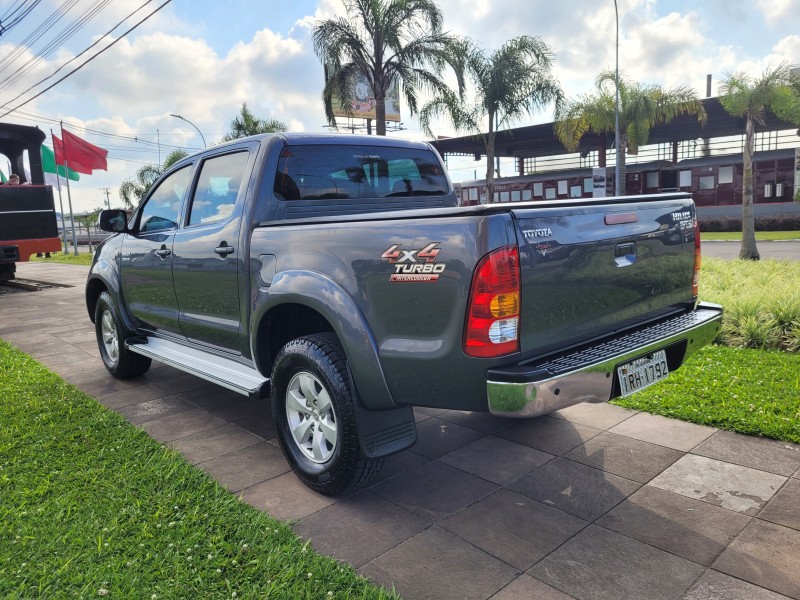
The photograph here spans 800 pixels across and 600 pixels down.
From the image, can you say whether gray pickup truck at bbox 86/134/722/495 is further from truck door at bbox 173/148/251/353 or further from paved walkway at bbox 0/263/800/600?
paved walkway at bbox 0/263/800/600

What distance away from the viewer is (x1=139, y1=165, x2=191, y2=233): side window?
15.2ft

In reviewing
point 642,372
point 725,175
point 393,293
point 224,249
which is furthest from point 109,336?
point 725,175

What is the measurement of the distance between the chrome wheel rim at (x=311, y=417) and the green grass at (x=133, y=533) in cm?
44

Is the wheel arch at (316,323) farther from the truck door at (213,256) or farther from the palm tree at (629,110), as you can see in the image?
the palm tree at (629,110)

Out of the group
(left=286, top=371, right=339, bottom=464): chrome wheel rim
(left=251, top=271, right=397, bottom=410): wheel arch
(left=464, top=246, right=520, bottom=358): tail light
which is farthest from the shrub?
(left=464, top=246, right=520, bottom=358): tail light

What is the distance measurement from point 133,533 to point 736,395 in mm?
4009

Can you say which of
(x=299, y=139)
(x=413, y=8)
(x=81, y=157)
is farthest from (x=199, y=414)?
(x=81, y=157)

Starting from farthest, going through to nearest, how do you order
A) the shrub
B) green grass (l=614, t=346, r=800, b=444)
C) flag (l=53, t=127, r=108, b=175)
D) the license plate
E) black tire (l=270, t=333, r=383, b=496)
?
the shrub < flag (l=53, t=127, r=108, b=175) < green grass (l=614, t=346, r=800, b=444) < black tire (l=270, t=333, r=383, b=496) < the license plate

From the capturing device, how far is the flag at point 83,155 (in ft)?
74.7

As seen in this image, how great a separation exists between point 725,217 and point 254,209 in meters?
27.9

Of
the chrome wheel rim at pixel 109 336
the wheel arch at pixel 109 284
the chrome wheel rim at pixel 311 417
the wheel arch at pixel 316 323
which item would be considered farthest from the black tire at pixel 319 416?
the chrome wheel rim at pixel 109 336

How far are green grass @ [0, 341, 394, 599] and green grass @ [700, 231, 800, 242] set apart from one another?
73.5 feet

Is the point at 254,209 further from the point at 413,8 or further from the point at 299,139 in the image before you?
the point at 413,8

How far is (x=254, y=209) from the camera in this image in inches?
144
